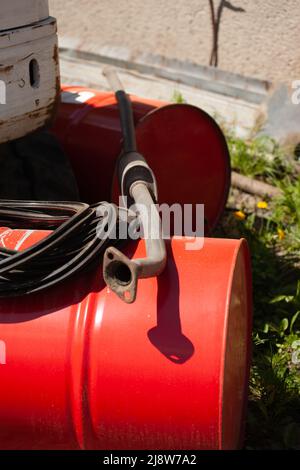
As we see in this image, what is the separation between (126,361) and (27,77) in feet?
3.60

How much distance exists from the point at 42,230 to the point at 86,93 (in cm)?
114

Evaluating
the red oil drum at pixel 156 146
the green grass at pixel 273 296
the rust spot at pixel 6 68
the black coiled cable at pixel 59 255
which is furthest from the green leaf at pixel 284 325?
the rust spot at pixel 6 68

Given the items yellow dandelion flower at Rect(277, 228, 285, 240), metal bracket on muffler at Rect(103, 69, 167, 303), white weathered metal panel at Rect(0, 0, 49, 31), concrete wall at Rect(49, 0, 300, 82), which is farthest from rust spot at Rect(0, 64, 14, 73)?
concrete wall at Rect(49, 0, 300, 82)

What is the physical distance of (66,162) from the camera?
2496mm

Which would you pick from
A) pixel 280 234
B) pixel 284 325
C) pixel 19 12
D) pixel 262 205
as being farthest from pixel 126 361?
pixel 262 205

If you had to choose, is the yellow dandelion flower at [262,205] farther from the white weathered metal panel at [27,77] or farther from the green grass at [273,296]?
the white weathered metal panel at [27,77]

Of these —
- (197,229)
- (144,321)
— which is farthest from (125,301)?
(197,229)

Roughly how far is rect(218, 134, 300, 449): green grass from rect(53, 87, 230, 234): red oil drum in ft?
0.96

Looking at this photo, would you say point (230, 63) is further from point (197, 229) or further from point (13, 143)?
point (13, 143)

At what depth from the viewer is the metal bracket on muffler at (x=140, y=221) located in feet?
5.17

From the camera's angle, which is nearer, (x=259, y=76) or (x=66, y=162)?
(x=66, y=162)

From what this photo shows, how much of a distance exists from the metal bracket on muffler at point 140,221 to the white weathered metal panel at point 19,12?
490 mm

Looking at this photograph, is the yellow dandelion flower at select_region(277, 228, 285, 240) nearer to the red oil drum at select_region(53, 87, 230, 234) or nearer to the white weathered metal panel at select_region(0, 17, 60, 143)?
the red oil drum at select_region(53, 87, 230, 234)
